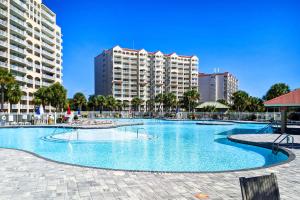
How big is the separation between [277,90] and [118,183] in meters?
59.7

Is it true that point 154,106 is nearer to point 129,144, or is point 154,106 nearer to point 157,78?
point 157,78

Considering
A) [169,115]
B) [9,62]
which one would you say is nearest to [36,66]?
[9,62]

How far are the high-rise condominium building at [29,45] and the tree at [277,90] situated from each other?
54.9 m

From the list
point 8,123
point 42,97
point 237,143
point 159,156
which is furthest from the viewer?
point 42,97

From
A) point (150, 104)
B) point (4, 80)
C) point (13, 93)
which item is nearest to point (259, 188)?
point (4, 80)

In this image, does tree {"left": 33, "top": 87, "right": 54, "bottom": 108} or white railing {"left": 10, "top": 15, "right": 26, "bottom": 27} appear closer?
tree {"left": 33, "top": 87, "right": 54, "bottom": 108}

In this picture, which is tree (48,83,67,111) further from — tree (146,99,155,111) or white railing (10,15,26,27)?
tree (146,99,155,111)

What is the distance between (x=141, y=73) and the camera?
11500cm

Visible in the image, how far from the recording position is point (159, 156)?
1445 cm

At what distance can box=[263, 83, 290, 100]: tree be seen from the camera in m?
59.1

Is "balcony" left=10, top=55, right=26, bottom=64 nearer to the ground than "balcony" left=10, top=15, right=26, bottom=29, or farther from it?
nearer to the ground

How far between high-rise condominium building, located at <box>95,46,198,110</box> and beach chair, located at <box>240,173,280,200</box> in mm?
106532

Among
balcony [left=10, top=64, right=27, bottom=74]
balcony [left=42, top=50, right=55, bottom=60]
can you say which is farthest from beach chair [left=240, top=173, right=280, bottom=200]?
balcony [left=42, top=50, right=55, bottom=60]

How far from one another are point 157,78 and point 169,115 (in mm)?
61841
